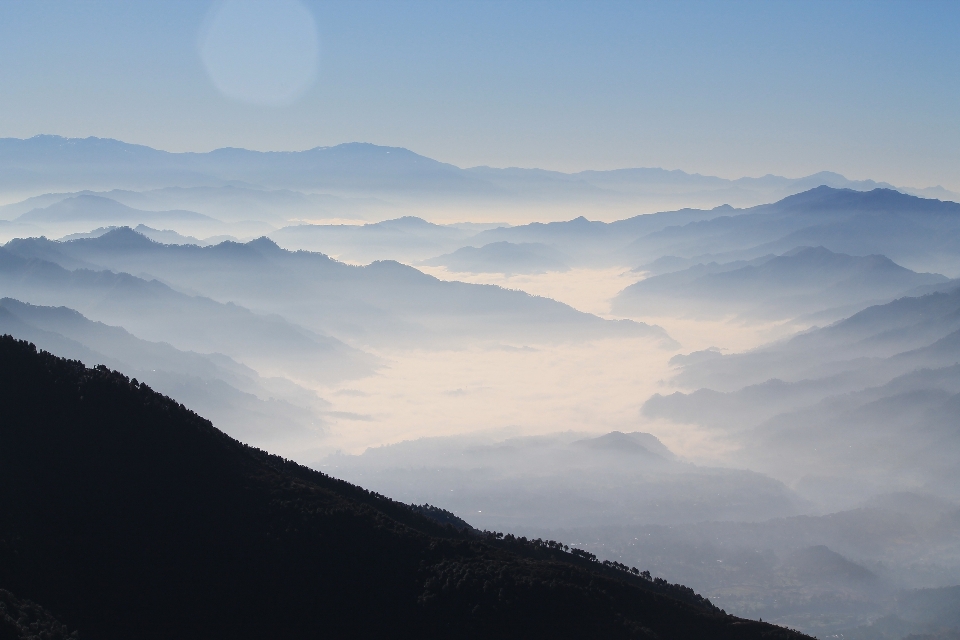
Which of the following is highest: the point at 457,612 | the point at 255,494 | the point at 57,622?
the point at 255,494

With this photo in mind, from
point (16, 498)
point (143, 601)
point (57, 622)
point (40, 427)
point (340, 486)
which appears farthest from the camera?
point (340, 486)

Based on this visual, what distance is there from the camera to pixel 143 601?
115ft

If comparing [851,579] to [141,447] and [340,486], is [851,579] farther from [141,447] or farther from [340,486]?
[141,447]

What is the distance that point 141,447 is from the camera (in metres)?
43.7

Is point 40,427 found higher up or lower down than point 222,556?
higher up

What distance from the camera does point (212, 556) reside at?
38.3 meters

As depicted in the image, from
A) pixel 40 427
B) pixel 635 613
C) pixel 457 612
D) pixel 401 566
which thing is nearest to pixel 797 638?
pixel 635 613

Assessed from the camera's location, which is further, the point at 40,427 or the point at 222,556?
the point at 40,427

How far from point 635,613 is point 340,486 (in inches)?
1055

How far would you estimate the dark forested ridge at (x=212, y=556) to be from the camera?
34812mm

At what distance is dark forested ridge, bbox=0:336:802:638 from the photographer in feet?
114

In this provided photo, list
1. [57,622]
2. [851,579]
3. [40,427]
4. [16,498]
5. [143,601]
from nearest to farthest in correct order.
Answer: [57,622] < [143,601] < [16,498] < [40,427] < [851,579]

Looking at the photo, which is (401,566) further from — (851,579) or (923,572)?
(923,572)

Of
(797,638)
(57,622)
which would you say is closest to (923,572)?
(797,638)
